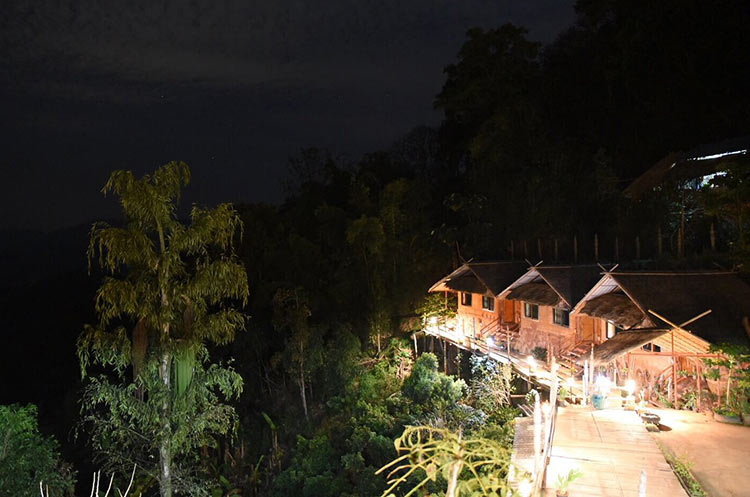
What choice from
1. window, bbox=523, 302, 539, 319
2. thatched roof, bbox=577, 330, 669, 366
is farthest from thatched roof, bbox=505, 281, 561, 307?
thatched roof, bbox=577, 330, 669, 366

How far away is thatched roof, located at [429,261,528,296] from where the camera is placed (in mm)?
18797

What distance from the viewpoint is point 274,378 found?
74.0ft

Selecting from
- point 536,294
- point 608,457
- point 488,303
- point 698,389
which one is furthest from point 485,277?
point 608,457

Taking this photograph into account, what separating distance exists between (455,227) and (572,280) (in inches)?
332

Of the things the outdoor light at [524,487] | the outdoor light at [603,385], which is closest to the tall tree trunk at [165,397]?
the outdoor light at [524,487]

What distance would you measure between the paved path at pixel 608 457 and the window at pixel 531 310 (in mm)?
8221

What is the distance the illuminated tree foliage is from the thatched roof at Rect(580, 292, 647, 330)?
26.9 ft

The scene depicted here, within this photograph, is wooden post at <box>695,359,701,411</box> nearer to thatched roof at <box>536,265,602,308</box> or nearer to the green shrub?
thatched roof at <box>536,265,602,308</box>

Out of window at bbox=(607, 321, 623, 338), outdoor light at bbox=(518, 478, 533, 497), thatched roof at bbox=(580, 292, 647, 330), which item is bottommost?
outdoor light at bbox=(518, 478, 533, 497)

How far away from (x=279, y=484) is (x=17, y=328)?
25.7 meters

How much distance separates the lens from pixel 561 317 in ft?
52.0

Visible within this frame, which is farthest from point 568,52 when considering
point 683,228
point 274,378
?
point 274,378

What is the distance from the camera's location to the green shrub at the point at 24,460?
9.71 m

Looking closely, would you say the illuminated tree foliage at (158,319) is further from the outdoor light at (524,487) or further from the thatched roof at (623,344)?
the thatched roof at (623,344)
